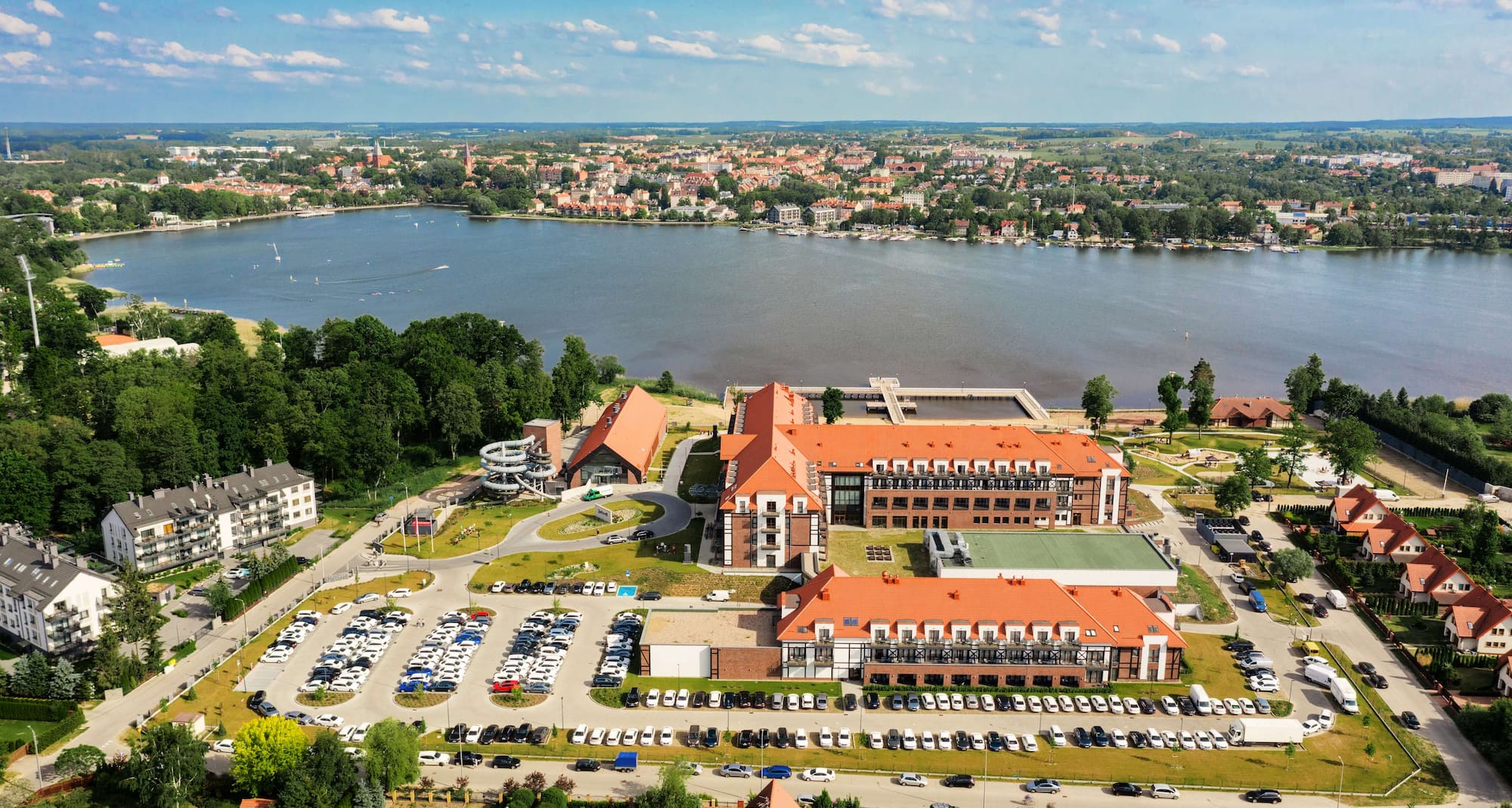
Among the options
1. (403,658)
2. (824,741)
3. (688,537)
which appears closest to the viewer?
(824,741)

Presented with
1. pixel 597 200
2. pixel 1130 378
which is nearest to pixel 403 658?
pixel 1130 378

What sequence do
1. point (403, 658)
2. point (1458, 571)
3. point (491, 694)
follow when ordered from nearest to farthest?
point (491, 694), point (403, 658), point (1458, 571)

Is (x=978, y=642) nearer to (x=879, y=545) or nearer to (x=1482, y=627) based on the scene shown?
(x=879, y=545)

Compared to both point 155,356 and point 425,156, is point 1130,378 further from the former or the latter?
point 425,156

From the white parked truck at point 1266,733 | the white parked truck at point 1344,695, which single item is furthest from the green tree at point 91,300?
the white parked truck at point 1344,695

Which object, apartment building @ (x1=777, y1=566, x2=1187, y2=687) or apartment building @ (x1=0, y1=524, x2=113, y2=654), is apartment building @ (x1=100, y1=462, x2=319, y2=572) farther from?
apartment building @ (x1=777, y1=566, x2=1187, y2=687)

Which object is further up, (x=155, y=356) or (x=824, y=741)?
(x=155, y=356)

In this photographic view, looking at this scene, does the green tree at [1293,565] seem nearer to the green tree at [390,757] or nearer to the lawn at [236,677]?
the green tree at [390,757]
